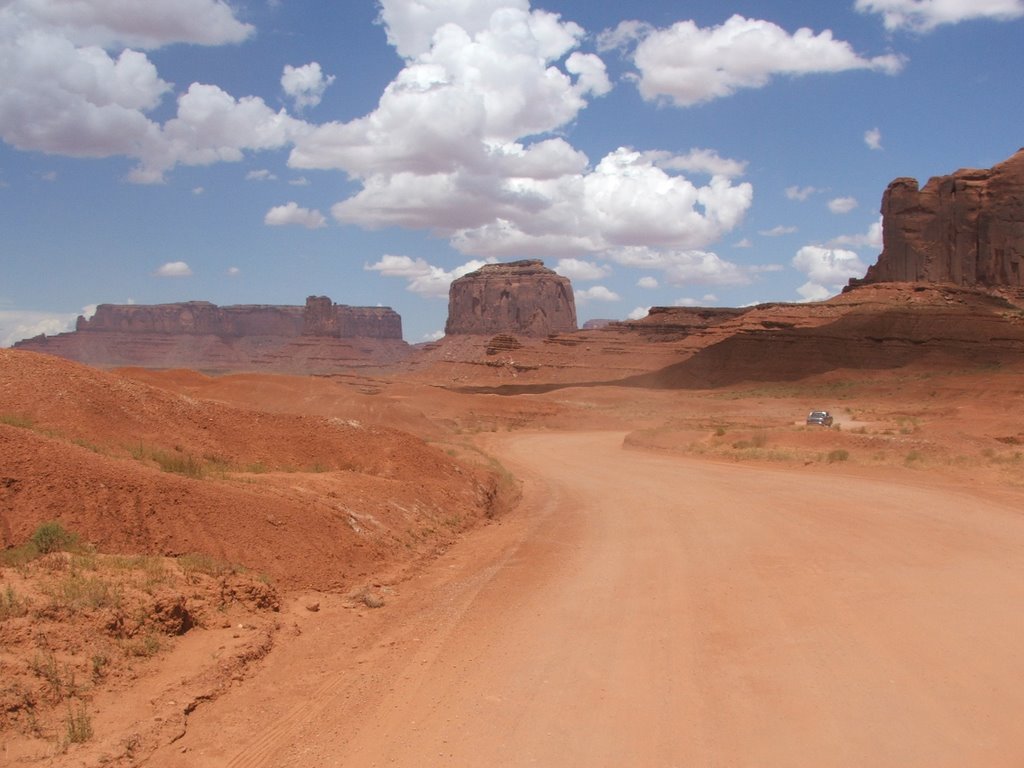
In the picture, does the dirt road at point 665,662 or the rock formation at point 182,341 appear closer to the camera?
the dirt road at point 665,662

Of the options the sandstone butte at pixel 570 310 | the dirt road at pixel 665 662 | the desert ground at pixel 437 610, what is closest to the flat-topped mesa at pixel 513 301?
the sandstone butte at pixel 570 310

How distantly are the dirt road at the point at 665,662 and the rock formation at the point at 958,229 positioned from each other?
92.8 m

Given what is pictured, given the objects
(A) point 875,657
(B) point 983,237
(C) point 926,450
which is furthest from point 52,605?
(B) point 983,237

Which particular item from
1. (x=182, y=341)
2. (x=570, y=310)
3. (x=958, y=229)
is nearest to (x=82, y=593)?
(x=958, y=229)

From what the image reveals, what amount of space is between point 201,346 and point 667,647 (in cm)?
19822

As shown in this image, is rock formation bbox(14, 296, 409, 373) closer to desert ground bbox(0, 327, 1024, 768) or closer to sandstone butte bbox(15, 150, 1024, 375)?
sandstone butte bbox(15, 150, 1024, 375)

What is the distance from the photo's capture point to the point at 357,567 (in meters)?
11.0

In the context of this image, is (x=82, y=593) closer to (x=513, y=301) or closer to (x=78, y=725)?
(x=78, y=725)

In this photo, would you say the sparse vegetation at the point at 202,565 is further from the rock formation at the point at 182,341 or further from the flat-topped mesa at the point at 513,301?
the rock formation at the point at 182,341

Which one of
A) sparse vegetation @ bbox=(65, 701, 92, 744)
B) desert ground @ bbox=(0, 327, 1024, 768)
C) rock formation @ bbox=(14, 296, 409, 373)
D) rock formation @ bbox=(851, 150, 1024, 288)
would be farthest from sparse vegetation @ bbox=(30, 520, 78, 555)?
rock formation @ bbox=(14, 296, 409, 373)

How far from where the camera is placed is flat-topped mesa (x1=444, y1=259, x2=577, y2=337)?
16150 cm

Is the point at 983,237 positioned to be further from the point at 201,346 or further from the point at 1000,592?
the point at 201,346

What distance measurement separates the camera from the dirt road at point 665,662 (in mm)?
5770

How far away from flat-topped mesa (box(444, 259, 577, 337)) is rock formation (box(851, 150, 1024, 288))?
222ft
